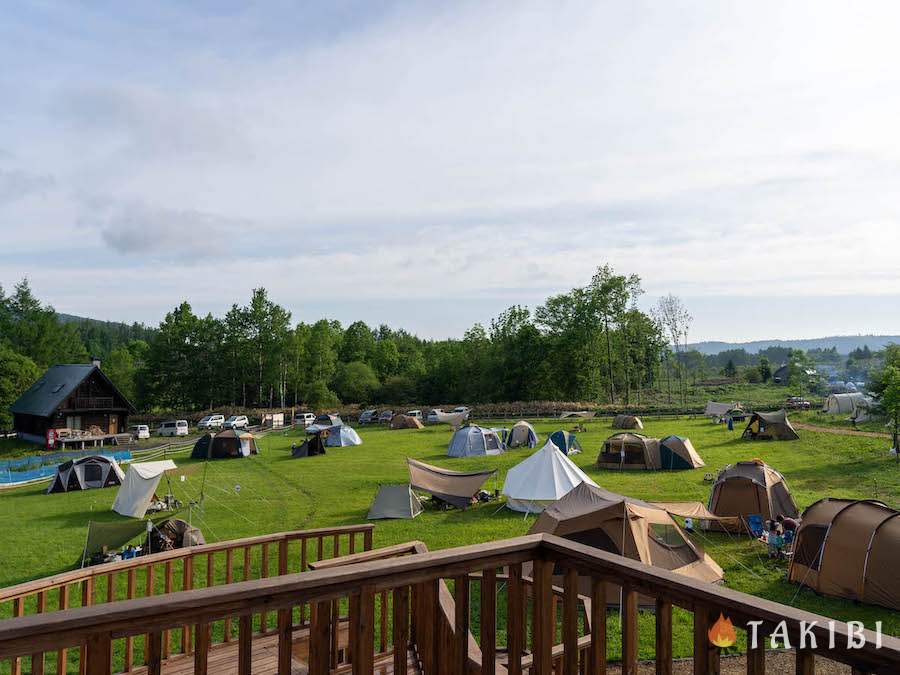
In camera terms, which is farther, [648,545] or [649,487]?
[649,487]

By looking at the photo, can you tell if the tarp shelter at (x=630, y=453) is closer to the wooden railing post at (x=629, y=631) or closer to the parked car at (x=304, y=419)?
the wooden railing post at (x=629, y=631)

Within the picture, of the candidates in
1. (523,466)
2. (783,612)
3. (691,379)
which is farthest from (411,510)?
(691,379)

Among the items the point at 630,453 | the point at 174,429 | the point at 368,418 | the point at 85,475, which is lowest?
the point at 174,429

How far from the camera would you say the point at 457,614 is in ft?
7.88

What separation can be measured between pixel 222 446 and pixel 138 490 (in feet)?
38.1

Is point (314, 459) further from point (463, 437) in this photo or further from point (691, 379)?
point (691, 379)

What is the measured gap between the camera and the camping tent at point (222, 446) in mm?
27109

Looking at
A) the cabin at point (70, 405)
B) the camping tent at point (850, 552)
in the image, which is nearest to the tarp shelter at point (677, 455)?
the camping tent at point (850, 552)

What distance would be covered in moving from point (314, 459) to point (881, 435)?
2484cm

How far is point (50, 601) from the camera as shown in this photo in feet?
29.9

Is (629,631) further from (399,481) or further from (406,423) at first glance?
(406,423)

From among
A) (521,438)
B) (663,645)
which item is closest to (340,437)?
Answer: (521,438)

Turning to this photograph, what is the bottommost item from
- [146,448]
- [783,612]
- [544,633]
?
[146,448]

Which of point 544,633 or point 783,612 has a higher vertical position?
point 783,612
